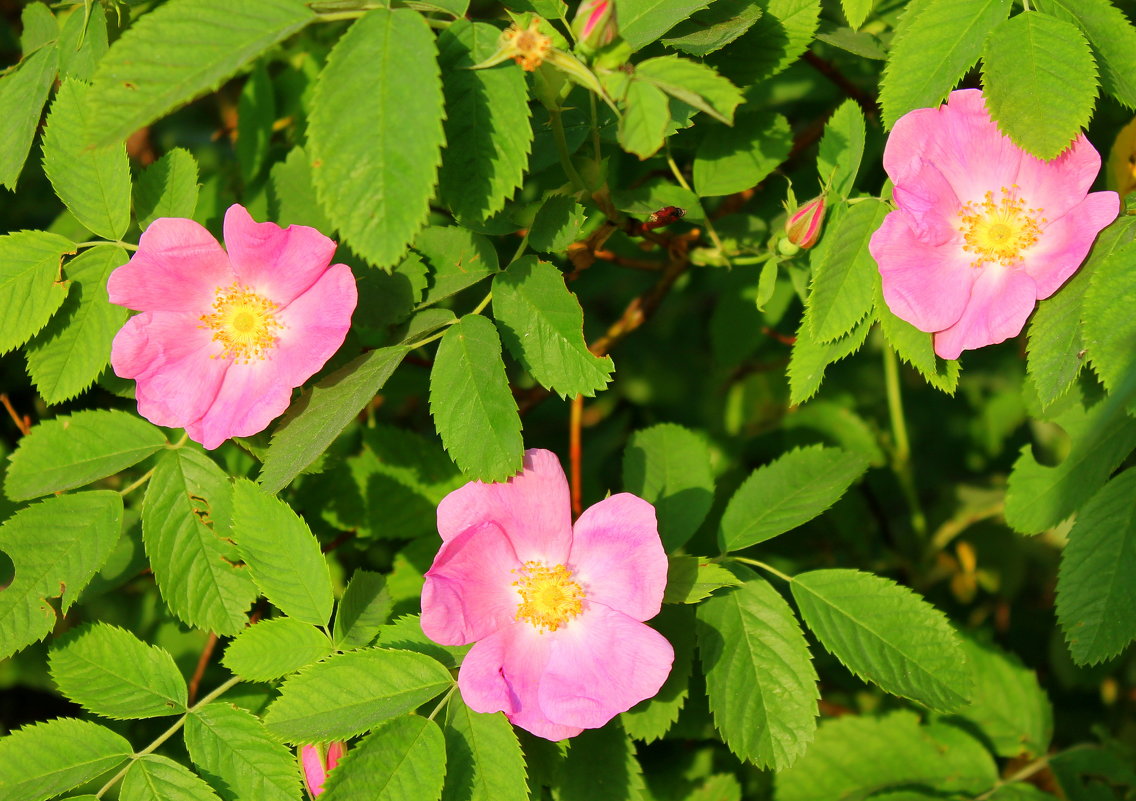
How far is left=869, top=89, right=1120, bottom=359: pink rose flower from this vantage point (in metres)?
1.56

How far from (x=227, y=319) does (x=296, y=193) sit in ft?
1.01

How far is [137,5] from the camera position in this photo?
5.85 ft

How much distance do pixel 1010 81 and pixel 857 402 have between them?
1.54 metres

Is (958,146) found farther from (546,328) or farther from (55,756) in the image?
(55,756)

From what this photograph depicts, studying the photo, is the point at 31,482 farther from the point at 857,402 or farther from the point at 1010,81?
the point at 857,402

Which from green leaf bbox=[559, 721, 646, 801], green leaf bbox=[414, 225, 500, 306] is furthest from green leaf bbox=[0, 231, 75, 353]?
green leaf bbox=[559, 721, 646, 801]

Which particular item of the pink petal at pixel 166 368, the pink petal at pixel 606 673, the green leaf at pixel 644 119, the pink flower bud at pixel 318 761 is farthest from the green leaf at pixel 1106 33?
the pink flower bud at pixel 318 761

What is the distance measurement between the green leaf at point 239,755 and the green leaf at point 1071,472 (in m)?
1.42

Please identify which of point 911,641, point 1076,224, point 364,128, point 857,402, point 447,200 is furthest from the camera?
point 857,402

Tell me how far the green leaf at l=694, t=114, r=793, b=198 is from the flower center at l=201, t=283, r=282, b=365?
841mm

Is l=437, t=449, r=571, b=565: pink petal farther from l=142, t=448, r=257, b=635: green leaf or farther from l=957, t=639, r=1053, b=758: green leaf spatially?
l=957, t=639, r=1053, b=758: green leaf

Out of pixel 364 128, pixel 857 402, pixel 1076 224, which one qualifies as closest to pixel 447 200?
pixel 364 128

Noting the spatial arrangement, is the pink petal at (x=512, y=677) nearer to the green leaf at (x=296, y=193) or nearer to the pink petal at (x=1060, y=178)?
the green leaf at (x=296, y=193)

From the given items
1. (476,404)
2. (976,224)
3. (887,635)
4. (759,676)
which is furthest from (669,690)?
(976,224)
